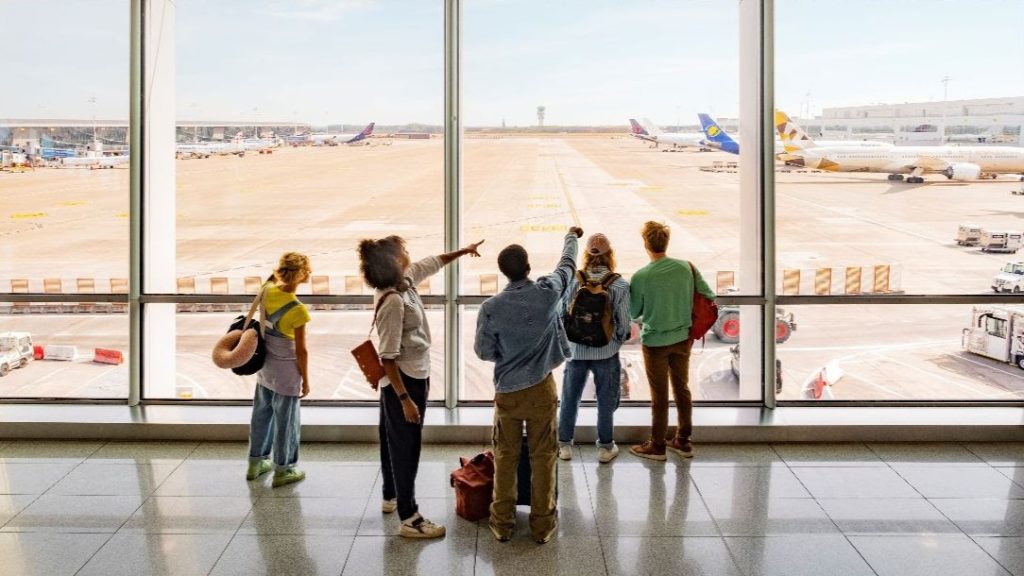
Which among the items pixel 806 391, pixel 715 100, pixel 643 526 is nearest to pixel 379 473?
pixel 643 526

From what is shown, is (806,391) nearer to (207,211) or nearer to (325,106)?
(325,106)

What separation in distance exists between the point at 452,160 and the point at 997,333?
4173 mm

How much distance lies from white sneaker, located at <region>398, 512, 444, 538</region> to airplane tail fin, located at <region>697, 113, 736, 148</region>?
11.5 feet

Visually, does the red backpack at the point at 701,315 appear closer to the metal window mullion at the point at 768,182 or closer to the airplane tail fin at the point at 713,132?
the metal window mullion at the point at 768,182

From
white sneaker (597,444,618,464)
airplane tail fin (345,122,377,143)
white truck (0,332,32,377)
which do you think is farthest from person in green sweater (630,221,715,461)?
white truck (0,332,32,377)

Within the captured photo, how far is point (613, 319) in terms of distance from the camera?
14.9 ft

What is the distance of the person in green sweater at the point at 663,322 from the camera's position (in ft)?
15.4

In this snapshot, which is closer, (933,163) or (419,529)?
(419,529)

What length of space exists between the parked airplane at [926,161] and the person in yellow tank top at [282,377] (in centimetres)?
390

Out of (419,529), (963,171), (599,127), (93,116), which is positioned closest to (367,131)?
(599,127)

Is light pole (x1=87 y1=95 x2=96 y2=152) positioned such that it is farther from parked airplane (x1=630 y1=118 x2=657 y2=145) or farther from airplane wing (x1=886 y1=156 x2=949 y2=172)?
airplane wing (x1=886 y1=156 x2=949 y2=172)

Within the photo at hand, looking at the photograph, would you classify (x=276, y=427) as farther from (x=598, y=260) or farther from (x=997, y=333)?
(x=997, y=333)

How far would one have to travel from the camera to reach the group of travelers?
139 inches

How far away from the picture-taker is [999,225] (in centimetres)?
→ 623
